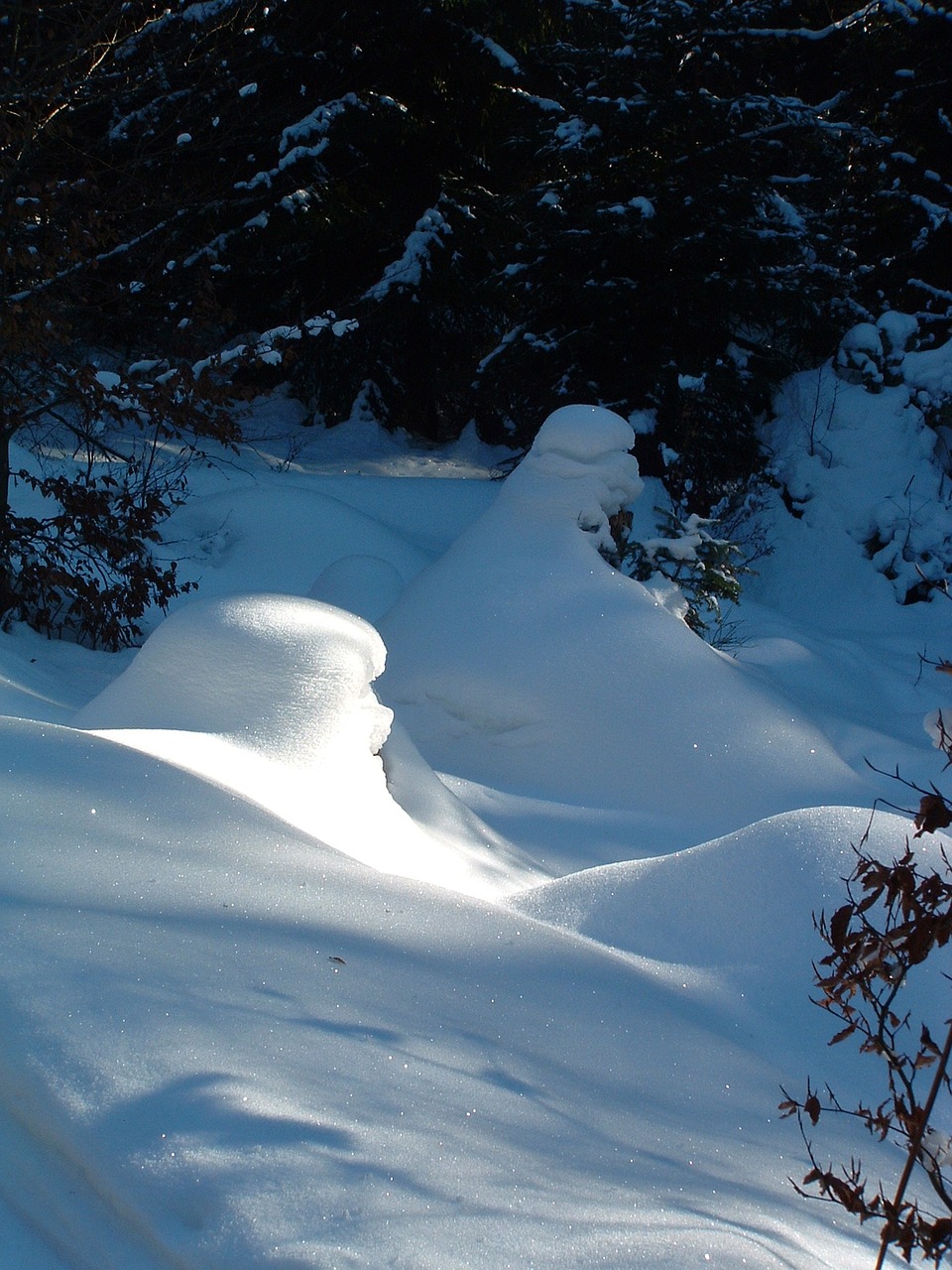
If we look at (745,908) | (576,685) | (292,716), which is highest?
(576,685)

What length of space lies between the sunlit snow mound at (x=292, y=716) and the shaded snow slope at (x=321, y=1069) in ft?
2.14

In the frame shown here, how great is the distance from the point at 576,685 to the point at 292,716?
236 cm

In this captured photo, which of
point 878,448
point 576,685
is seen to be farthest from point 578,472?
point 878,448

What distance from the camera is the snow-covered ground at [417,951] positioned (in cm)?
129

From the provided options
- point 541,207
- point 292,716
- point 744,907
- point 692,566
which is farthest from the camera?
point 541,207

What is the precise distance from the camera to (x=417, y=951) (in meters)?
2.03

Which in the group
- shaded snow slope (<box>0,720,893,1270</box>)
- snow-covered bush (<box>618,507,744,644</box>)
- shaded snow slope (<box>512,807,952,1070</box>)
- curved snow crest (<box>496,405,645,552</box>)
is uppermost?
snow-covered bush (<box>618,507,744,644</box>)

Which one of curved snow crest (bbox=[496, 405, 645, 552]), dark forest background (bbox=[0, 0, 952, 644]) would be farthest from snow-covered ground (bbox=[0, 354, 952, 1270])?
dark forest background (bbox=[0, 0, 952, 644])

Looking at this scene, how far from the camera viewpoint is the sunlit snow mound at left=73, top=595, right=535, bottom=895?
3.09 metres

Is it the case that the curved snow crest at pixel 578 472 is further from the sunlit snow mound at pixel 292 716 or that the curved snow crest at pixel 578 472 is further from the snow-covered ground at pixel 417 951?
the sunlit snow mound at pixel 292 716

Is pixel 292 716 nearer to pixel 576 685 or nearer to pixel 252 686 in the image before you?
pixel 252 686

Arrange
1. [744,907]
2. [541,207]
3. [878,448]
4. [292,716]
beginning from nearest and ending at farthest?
[744,907]
[292,716]
[541,207]
[878,448]

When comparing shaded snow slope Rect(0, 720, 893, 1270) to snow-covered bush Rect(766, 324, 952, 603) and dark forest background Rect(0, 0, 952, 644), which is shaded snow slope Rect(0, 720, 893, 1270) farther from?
snow-covered bush Rect(766, 324, 952, 603)

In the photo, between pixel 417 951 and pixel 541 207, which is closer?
pixel 417 951
